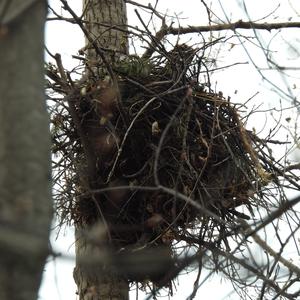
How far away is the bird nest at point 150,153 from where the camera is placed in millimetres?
3105

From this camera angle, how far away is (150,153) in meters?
3.17

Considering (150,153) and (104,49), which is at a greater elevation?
(104,49)

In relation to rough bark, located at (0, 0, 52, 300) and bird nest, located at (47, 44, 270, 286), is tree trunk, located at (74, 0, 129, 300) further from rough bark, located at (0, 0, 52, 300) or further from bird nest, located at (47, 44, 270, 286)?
rough bark, located at (0, 0, 52, 300)

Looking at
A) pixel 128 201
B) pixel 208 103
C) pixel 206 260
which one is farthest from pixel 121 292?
pixel 206 260

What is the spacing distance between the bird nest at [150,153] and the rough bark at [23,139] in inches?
57.4

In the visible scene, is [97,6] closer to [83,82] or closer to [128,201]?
[83,82]

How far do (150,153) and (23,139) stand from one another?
1675 millimetres

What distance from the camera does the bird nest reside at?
10.2ft

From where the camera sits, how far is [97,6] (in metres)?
A: 3.91

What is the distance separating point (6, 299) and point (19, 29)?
22.9 inches

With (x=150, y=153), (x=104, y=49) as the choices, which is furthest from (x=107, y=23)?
(x=150, y=153)

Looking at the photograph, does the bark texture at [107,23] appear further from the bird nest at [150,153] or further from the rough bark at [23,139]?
the rough bark at [23,139]

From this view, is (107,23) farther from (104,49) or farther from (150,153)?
(150,153)

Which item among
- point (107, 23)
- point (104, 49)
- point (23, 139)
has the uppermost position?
point (107, 23)
